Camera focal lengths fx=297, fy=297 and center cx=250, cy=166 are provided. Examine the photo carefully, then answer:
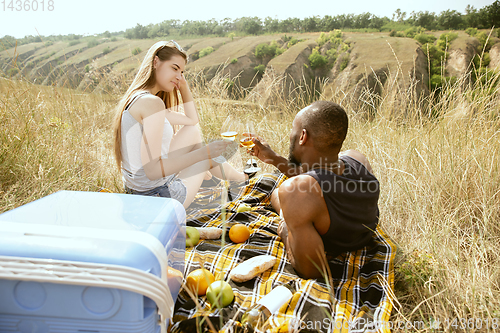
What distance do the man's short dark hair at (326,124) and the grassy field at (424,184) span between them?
3.15 ft

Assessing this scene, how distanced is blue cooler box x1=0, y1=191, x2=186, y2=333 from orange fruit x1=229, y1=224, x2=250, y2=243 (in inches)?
46.1

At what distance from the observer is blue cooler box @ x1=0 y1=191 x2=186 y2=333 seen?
44.6 inches

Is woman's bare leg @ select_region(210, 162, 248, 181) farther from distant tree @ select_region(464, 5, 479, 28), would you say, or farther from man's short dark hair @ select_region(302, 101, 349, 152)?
distant tree @ select_region(464, 5, 479, 28)

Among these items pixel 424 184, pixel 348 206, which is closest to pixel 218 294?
pixel 348 206

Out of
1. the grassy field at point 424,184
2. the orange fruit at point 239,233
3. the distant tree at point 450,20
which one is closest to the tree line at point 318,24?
the distant tree at point 450,20

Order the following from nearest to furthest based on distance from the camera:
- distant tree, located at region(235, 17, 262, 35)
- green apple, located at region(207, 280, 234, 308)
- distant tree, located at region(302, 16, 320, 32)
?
green apple, located at region(207, 280, 234, 308) → distant tree, located at region(302, 16, 320, 32) → distant tree, located at region(235, 17, 262, 35)

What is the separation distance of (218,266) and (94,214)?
0.99m

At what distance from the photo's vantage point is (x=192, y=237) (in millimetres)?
2408

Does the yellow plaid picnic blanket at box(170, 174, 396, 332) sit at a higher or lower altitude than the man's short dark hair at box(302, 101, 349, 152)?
lower

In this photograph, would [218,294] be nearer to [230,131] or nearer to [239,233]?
[239,233]

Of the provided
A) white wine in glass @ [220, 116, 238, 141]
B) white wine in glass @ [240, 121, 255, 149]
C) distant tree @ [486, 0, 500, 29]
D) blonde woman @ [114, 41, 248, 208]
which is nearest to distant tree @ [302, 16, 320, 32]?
distant tree @ [486, 0, 500, 29]

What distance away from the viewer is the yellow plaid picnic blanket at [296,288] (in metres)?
1.61

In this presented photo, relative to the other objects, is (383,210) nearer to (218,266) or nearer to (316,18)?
(218,266)

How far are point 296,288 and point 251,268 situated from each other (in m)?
0.32
